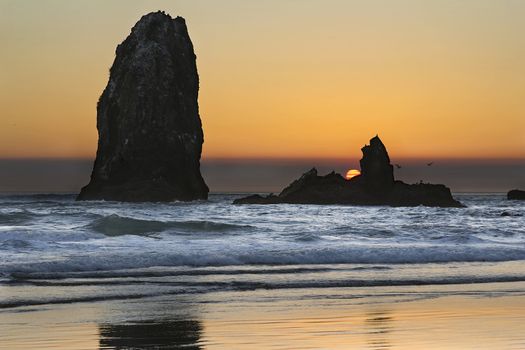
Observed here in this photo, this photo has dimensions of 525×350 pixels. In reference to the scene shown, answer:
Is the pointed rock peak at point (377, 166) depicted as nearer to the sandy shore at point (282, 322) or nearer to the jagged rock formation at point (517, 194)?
the jagged rock formation at point (517, 194)

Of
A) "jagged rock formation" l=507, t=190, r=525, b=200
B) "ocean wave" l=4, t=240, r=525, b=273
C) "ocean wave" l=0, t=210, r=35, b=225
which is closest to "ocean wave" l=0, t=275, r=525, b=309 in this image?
"ocean wave" l=4, t=240, r=525, b=273

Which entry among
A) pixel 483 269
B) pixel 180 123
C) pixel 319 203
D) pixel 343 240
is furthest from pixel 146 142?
pixel 483 269

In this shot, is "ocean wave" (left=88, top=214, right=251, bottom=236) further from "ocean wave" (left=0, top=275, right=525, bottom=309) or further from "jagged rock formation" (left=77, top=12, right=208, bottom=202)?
"jagged rock formation" (left=77, top=12, right=208, bottom=202)

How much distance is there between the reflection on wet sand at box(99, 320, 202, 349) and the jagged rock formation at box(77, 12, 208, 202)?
93550mm

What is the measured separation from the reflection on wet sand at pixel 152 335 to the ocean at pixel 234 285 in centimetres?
2

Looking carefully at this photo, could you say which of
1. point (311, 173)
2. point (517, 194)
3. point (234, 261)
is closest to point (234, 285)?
point (234, 261)

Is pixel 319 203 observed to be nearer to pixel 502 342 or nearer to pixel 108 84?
pixel 108 84

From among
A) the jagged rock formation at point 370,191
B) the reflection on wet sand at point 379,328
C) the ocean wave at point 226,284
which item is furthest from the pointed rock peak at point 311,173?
the reflection on wet sand at point 379,328

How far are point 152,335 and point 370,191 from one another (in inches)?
3152

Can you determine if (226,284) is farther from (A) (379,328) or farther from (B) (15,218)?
(B) (15,218)

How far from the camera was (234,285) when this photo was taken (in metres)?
17.3

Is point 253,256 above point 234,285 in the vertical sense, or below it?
above

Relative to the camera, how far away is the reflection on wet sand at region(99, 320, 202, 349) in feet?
36.2

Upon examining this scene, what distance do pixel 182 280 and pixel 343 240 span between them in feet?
42.2
